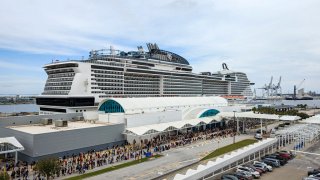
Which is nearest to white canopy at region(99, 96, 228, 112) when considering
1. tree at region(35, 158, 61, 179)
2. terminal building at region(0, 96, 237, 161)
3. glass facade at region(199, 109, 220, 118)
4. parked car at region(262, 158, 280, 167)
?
terminal building at region(0, 96, 237, 161)

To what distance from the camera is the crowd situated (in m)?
24.9

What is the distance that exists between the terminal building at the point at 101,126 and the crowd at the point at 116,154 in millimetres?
924

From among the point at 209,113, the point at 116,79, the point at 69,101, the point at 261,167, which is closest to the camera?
the point at 261,167

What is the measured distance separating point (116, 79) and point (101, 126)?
25730mm

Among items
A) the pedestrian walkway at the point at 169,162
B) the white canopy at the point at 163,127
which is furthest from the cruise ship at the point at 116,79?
the pedestrian walkway at the point at 169,162

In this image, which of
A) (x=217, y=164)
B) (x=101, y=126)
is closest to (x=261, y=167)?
(x=217, y=164)

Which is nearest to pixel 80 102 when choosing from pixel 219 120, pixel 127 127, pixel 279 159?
pixel 127 127

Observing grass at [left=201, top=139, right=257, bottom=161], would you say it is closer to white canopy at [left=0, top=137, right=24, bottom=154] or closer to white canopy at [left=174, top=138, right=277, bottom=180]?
white canopy at [left=174, top=138, right=277, bottom=180]

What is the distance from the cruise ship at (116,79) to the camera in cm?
5175

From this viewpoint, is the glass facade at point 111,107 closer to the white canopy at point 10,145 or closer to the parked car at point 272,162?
the white canopy at point 10,145

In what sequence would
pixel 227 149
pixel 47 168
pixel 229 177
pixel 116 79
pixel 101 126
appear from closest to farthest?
pixel 229 177, pixel 47 168, pixel 227 149, pixel 101 126, pixel 116 79

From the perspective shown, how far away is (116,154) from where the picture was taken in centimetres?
3147

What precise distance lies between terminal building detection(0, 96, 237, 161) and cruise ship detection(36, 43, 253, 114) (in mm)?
8010

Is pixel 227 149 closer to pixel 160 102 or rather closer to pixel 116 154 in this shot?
pixel 116 154
